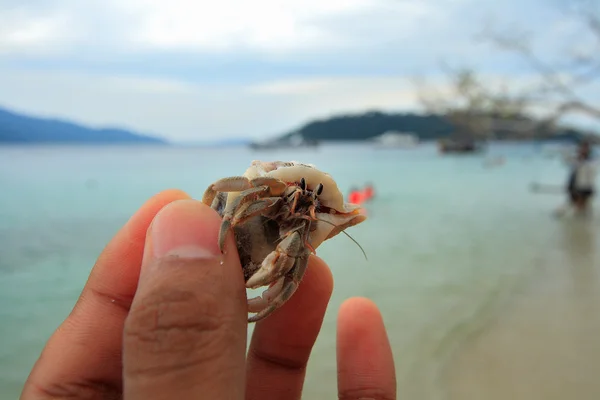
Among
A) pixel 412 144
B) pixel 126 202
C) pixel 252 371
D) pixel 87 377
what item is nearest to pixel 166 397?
pixel 87 377

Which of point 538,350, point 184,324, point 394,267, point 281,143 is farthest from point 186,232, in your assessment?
point 281,143

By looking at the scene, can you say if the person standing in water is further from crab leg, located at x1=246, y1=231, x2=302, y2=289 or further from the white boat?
the white boat

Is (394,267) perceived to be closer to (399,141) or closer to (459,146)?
(459,146)

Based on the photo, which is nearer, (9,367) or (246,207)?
(246,207)

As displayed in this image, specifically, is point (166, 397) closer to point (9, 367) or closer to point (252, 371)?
point (252, 371)

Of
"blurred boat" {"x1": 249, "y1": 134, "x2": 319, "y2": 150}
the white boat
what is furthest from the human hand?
the white boat

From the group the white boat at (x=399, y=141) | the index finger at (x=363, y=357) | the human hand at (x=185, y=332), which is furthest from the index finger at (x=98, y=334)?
the white boat at (x=399, y=141)
